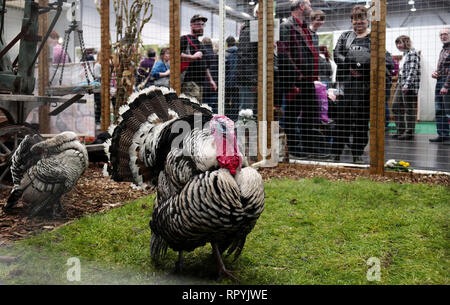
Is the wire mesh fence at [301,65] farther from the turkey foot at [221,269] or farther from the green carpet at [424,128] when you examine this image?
the turkey foot at [221,269]

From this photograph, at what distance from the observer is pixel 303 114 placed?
22.1 feet

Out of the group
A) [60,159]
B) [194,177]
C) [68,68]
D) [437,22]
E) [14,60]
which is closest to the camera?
[194,177]

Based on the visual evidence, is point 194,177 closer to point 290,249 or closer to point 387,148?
point 290,249

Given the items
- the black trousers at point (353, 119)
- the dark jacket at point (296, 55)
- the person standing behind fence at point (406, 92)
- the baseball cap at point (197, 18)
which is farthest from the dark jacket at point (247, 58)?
the person standing behind fence at point (406, 92)

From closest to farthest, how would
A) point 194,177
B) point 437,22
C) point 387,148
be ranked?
point 194,177 < point 437,22 < point 387,148

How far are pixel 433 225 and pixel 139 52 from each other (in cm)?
475

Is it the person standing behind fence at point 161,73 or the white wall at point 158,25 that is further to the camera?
the person standing behind fence at point 161,73

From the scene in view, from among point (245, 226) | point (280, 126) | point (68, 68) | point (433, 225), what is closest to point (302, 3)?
point (280, 126)

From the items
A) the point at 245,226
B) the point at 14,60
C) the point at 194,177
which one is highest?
the point at 14,60

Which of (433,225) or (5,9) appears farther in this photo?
(5,9)

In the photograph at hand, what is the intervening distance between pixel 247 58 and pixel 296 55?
840 mm

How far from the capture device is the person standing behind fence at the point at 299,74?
6523mm

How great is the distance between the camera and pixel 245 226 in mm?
2404

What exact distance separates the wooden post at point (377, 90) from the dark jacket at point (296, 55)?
3.35 feet
